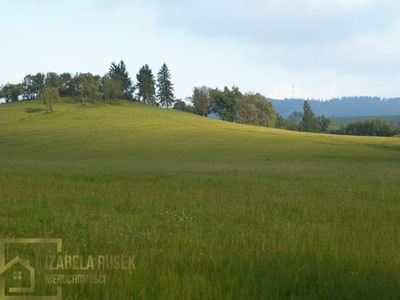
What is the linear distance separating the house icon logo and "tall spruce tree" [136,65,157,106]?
Answer: 146 metres

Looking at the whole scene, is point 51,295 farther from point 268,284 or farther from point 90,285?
point 268,284

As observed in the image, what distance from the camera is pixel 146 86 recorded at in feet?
495

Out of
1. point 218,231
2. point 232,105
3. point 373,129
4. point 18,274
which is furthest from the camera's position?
point 232,105

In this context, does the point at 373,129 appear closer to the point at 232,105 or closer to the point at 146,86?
the point at 232,105

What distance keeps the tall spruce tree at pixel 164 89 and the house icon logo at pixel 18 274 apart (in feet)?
491

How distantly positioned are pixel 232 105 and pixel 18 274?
437 ft

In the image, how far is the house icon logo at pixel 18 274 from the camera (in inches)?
195

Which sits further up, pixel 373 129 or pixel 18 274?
pixel 373 129

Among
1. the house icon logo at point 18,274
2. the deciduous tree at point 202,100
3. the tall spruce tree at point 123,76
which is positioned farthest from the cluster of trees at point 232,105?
the house icon logo at point 18,274

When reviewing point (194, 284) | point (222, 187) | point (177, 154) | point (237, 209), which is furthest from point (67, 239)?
point (177, 154)

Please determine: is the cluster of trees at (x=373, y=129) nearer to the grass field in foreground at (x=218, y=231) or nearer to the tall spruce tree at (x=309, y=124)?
→ the tall spruce tree at (x=309, y=124)
